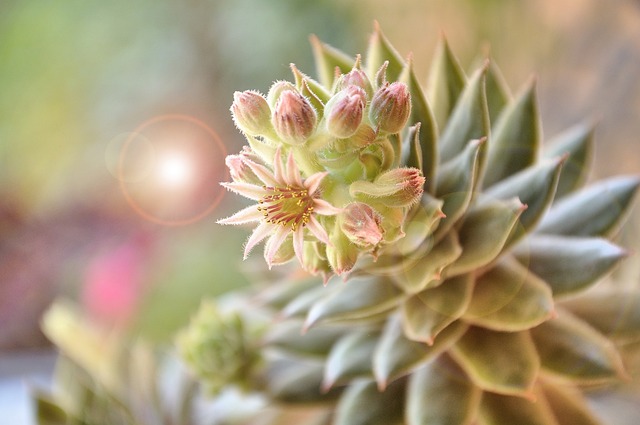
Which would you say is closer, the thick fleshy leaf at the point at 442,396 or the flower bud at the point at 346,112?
the flower bud at the point at 346,112

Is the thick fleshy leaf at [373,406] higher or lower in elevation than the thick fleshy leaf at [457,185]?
lower

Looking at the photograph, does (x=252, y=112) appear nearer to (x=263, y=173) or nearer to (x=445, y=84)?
(x=263, y=173)

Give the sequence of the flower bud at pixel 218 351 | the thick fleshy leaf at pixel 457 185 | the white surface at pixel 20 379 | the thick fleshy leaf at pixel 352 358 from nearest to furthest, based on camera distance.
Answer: the thick fleshy leaf at pixel 457 185 → the thick fleshy leaf at pixel 352 358 → the flower bud at pixel 218 351 → the white surface at pixel 20 379

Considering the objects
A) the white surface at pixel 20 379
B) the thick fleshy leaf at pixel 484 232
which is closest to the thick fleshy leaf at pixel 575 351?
the thick fleshy leaf at pixel 484 232

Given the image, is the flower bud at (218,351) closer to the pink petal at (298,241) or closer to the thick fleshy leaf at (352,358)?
the thick fleshy leaf at (352,358)

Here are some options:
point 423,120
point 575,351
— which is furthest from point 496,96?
point 575,351

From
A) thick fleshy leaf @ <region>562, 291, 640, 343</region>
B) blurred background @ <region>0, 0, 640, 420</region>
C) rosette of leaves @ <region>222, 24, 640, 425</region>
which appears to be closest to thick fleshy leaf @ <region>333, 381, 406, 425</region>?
rosette of leaves @ <region>222, 24, 640, 425</region>

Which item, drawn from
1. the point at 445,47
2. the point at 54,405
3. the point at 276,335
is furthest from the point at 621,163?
the point at 54,405
